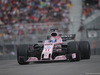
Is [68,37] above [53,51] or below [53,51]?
above

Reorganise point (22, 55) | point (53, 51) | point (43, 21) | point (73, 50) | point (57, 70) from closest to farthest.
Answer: point (57, 70) < point (73, 50) < point (53, 51) < point (22, 55) < point (43, 21)

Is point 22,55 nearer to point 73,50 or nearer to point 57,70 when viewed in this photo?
point 73,50

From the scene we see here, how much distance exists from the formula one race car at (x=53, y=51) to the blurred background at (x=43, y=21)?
4.80 feet

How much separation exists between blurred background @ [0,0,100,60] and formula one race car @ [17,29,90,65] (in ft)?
4.80

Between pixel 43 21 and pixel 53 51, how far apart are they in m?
10.2

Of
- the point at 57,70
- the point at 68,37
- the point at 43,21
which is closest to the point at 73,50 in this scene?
the point at 68,37

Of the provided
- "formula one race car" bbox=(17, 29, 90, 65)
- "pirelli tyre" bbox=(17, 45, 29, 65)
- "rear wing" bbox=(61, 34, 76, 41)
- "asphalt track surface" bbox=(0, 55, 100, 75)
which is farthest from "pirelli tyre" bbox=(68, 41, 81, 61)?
"rear wing" bbox=(61, 34, 76, 41)

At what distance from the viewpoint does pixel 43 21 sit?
21875 millimetres

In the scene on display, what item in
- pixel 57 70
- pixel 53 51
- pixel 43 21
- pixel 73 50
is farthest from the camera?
pixel 43 21

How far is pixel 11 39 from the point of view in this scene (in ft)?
59.6

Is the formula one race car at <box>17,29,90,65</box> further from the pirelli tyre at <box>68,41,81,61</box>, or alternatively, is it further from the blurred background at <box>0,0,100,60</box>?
the blurred background at <box>0,0,100,60</box>

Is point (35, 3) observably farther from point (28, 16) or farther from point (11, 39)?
point (11, 39)

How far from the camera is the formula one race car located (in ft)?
37.8

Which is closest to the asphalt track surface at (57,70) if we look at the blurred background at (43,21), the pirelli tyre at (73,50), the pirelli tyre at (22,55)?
the pirelli tyre at (73,50)
